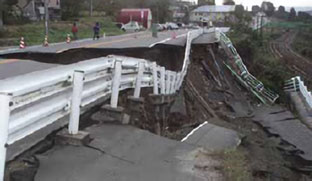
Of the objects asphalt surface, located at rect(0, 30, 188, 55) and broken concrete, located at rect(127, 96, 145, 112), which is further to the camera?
asphalt surface, located at rect(0, 30, 188, 55)

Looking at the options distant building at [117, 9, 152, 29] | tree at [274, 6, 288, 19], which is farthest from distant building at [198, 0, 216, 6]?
distant building at [117, 9, 152, 29]

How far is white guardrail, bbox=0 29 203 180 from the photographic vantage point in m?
3.83

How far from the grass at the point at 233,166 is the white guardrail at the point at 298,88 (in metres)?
17.6

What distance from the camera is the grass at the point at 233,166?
4.39 meters

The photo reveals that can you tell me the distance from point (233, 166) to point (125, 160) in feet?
3.95

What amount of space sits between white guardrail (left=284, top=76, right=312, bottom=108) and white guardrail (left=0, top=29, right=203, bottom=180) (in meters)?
16.7

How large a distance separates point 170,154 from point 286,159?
4696 millimetres

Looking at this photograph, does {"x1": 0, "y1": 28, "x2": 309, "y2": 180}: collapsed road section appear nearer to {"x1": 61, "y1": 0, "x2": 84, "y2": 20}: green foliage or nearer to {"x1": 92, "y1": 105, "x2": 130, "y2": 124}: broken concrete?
{"x1": 92, "y1": 105, "x2": 130, "y2": 124}: broken concrete

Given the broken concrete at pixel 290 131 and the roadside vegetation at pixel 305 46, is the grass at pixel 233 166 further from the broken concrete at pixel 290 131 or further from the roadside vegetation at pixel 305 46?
the roadside vegetation at pixel 305 46

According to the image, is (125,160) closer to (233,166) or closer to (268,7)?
(233,166)

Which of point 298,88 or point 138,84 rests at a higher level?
point 138,84

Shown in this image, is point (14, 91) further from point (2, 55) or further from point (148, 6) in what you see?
point (148, 6)

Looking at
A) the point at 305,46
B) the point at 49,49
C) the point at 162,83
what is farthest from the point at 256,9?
the point at 162,83

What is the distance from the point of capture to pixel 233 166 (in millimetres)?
4637
